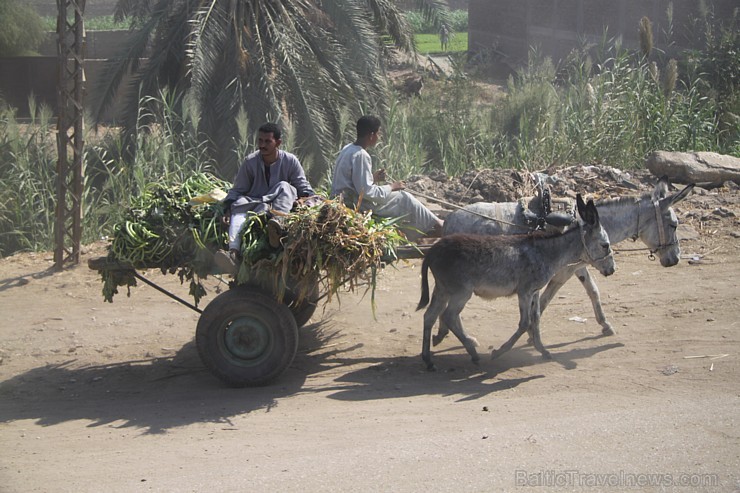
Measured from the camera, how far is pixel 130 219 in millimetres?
6867

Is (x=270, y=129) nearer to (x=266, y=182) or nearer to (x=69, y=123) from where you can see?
(x=266, y=182)

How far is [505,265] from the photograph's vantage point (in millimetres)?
6996

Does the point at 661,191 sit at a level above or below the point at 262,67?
below

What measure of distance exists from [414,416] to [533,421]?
888 mm

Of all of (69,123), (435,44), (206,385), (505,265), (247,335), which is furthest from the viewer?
(435,44)

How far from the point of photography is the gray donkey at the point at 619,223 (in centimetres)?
764

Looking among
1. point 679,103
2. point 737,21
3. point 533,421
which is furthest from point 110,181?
point 737,21

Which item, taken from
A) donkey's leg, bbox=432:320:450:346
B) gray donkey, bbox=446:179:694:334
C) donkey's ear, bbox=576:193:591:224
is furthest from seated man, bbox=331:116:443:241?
donkey's ear, bbox=576:193:591:224

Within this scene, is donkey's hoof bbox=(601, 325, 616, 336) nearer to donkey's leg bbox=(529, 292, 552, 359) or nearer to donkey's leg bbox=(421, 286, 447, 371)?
donkey's leg bbox=(529, 292, 552, 359)

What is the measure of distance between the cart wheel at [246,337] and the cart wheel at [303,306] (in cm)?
53

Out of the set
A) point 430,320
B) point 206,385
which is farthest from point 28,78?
point 430,320

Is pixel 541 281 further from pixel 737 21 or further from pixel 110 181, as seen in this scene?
pixel 737 21

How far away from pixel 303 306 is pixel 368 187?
141 cm

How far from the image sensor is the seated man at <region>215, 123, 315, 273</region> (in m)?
6.80
